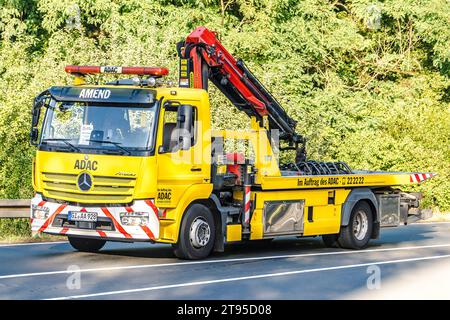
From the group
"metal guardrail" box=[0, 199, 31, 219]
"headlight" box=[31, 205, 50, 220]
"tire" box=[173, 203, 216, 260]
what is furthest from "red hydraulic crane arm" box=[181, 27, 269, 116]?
"metal guardrail" box=[0, 199, 31, 219]

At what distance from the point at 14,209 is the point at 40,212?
3437 mm

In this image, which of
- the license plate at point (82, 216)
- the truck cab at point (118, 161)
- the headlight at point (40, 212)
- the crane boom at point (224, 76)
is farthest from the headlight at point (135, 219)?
the crane boom at point (224, 76)

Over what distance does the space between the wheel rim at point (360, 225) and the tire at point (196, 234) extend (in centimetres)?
399

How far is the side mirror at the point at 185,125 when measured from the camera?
555 inches

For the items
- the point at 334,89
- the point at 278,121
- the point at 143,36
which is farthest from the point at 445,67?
the point at 278,121

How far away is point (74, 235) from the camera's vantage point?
46.7 feet

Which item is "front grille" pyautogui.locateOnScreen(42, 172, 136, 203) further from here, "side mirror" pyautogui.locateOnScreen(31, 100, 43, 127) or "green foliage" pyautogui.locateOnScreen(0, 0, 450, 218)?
"green foliage" pyautogui.locateOnScreen(0, 0, 450, 218)

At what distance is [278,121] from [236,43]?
Answer: 42.4 feet

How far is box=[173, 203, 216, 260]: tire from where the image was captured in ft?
47.3

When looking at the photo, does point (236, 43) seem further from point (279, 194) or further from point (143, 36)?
point (279, 194)

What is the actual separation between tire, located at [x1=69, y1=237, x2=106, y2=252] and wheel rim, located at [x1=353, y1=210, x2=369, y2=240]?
5079 mm


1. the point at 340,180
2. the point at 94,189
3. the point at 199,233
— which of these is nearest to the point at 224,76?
the point at 340,180

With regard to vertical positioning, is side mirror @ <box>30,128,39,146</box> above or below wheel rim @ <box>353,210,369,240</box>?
above

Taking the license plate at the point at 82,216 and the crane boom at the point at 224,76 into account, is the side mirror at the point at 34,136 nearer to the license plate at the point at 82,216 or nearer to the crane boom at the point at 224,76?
the license plate at the point at 82,216
